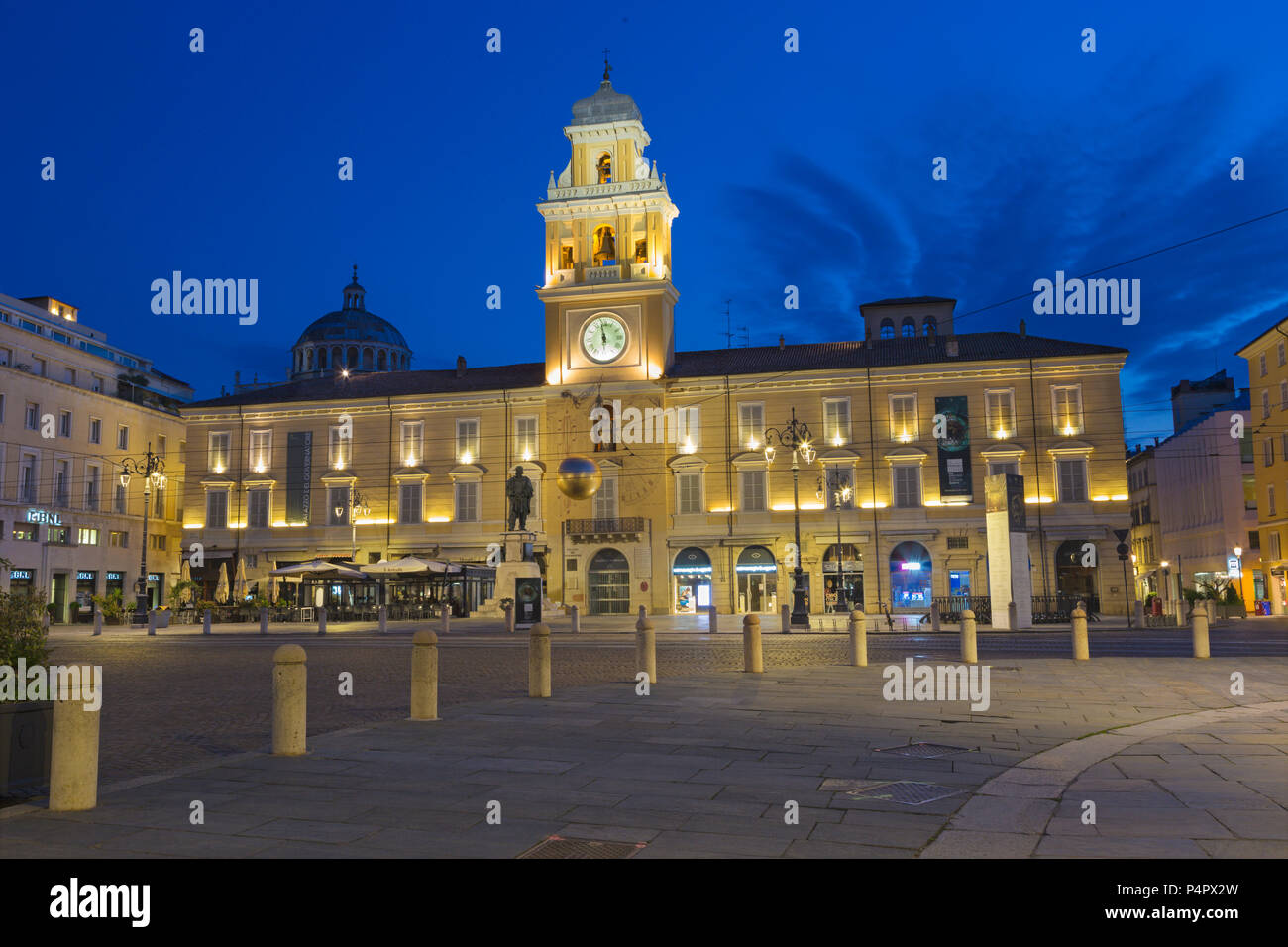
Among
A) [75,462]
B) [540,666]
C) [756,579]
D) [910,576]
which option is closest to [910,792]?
[540,666]

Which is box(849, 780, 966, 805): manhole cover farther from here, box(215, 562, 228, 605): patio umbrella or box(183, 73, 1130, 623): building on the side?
box(215, 562, 228, 605): patio umbrella

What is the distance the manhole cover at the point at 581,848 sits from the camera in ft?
17.2

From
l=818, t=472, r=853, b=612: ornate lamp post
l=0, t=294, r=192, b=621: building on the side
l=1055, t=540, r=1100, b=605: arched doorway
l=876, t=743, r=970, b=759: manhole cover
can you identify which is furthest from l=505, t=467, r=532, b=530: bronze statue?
l=876, t=743, r=970, b=759: manhole cover

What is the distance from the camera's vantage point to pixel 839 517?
1810 inches

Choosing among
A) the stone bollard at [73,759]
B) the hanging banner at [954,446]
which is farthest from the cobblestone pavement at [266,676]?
the hanging banner at [954,446]

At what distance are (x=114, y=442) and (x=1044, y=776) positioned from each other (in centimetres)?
6067

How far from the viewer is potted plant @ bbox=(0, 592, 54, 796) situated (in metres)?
6.57

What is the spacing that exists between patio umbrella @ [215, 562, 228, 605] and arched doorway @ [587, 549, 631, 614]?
17.0 meters

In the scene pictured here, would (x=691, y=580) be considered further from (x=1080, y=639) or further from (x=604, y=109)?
(x=1080, y=639)

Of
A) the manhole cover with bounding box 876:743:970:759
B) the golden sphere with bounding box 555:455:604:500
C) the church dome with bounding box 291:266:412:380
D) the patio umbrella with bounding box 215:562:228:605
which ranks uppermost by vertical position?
the church dome with bounding box 291:266:412:380

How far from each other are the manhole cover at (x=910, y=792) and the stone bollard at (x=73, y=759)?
507cm

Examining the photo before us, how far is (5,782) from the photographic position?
6.52 metres

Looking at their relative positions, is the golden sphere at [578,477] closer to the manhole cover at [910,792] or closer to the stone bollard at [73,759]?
the manhole cover at [910,792]
